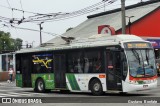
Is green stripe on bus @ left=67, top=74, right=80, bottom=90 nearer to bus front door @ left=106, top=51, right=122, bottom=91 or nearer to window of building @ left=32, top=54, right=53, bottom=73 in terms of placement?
window of building @ left=32, top=54, right=53, bottom=73

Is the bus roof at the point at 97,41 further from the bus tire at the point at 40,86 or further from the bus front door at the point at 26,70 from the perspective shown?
the bus tire at the point at 40,86

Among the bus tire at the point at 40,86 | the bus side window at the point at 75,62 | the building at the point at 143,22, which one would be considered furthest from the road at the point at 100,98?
the building at the point at 143,22

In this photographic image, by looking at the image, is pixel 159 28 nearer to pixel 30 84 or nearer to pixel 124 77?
pixel 30 84

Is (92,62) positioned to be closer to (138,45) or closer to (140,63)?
(138,45)

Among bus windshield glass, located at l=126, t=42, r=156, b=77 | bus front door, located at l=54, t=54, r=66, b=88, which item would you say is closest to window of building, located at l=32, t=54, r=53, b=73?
bus front door, located at l=54, t=54, r=66, b=88

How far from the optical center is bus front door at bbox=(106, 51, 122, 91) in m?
20.9

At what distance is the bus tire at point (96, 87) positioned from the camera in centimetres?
2191

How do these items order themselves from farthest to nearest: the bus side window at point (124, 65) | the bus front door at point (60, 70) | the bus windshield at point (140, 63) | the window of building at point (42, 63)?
the window of building at point (42, 63)
the bus front door at point (60, 70)
the bus windshield at point (140, 63)
the bus side window at point (124, 65)

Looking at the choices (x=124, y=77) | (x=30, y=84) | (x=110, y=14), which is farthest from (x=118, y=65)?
(x=110, y=14)

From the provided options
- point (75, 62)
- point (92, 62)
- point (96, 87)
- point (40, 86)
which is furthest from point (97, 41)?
point (40, 86)

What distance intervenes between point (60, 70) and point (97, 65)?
130 inches

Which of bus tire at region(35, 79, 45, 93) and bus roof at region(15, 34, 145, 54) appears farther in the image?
bus tire at region(35, 79, 45, 93)

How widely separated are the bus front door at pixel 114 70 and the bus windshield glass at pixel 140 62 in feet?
1.94

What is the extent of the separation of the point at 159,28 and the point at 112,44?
110 feet
